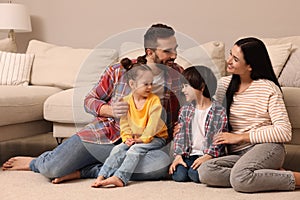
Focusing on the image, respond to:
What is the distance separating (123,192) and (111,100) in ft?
1.35

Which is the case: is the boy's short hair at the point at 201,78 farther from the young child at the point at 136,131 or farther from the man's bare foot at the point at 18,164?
the man's bare foot at the point at 18,164

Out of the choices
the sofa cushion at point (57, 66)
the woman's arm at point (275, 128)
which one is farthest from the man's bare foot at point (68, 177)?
the sofa cushion at point (57, 66)

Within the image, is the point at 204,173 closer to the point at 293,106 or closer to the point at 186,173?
the point at 186,173

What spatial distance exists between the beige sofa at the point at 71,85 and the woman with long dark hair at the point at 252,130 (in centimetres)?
17

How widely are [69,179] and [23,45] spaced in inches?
86.3

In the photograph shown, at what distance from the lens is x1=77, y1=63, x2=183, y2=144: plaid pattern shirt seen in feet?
6.70

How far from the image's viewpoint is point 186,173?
2205mm

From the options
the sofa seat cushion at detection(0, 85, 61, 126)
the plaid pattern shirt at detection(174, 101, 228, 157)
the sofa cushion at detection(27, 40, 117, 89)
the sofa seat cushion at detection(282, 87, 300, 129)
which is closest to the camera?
the plaid pattern shirt at detection(174, 101, 228, 157)

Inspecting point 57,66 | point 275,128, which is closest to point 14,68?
point 57,66

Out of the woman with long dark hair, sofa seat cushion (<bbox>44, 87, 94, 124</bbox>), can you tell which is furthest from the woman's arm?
sofa seat cushion (<bbox>44, 87, 94, 124</bbox>)

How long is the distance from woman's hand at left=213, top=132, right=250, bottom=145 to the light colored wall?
1434 mm

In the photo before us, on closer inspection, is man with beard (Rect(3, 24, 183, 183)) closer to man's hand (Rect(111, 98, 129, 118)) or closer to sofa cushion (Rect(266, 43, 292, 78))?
man's hand (Rect(111, 98, 129, 118))

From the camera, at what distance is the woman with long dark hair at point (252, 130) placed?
2.03 metres

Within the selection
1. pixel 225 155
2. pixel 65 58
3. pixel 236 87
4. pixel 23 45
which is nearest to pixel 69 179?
pixel 225 155
